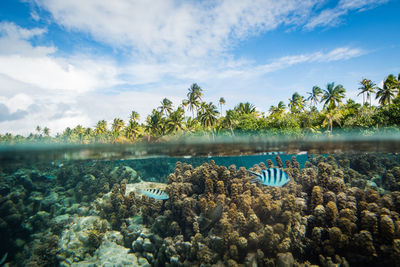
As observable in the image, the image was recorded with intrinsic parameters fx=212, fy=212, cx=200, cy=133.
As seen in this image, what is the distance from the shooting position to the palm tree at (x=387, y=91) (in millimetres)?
36312

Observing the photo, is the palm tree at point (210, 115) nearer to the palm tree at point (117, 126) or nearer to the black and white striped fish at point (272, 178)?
the palm tree at point (117, 126)

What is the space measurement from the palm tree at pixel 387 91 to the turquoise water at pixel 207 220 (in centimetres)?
3277

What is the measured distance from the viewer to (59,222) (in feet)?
35.3

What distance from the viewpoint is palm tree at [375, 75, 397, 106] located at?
36.3 metres

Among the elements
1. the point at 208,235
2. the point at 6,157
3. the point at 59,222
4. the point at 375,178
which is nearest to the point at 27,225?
the point at 59,222

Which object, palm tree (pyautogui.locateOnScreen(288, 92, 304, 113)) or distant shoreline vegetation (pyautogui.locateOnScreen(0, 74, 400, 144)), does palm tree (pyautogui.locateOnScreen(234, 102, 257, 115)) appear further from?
palm tree (pyautogui.locateOnScreen(288, 92, 304, 113))

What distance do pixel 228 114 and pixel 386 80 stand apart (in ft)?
90.8

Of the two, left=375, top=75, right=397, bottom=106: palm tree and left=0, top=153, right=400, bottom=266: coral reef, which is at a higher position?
left=375, top=75, right=397, bottom=106: palm tree

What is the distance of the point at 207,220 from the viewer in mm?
7277

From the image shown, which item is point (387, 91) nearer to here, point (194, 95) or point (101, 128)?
point (194, 95)

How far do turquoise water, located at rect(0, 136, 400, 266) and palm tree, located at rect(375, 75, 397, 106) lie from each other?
3277 cm

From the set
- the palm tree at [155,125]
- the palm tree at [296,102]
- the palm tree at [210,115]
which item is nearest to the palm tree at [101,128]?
the palm tree at [155,125]

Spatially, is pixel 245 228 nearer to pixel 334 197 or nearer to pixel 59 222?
pixel 334 197

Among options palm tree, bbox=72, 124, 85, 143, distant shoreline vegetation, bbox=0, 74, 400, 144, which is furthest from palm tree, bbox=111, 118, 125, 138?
palm tree, bbox=72, 124, 85, 143
